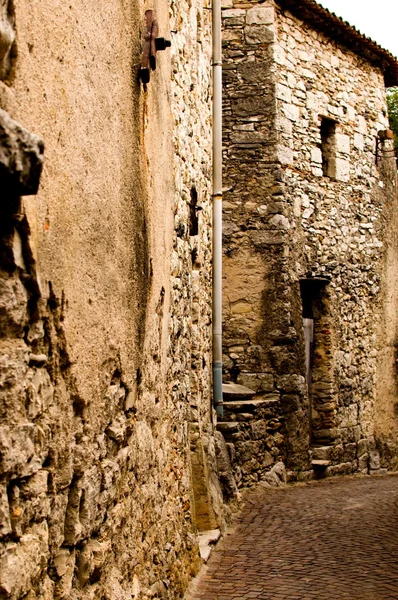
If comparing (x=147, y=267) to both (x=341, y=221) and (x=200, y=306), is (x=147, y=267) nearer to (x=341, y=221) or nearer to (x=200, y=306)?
(x=200, y=306)

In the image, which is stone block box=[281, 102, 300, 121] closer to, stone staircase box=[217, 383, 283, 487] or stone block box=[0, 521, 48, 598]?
stone staircase box=[217, 383, 283, 487]

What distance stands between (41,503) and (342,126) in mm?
10825

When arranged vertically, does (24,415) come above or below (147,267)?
below

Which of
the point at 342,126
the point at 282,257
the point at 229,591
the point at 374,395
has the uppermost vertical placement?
the point at 342,126

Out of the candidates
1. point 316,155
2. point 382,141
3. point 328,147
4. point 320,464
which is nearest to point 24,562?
point 320,464

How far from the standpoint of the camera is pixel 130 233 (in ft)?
12.8

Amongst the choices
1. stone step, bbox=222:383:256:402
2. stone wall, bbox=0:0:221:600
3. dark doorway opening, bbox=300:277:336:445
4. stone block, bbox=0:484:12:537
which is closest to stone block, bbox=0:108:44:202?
stone wall, bbox=0:0:221:600

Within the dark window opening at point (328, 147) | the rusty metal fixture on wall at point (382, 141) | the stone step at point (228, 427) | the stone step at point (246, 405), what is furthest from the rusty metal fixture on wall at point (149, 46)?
the rusty metal fixture on wall at point (382, 141)

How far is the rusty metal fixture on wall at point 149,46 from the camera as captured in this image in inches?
163

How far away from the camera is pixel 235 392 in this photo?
10.4m

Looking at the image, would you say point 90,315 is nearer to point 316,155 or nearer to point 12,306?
point 12,306

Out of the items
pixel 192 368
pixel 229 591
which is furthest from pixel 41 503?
pixel 192 368

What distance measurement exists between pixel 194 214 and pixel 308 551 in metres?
2.62

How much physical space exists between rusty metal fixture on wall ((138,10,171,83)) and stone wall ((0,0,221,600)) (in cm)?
Result: 7
